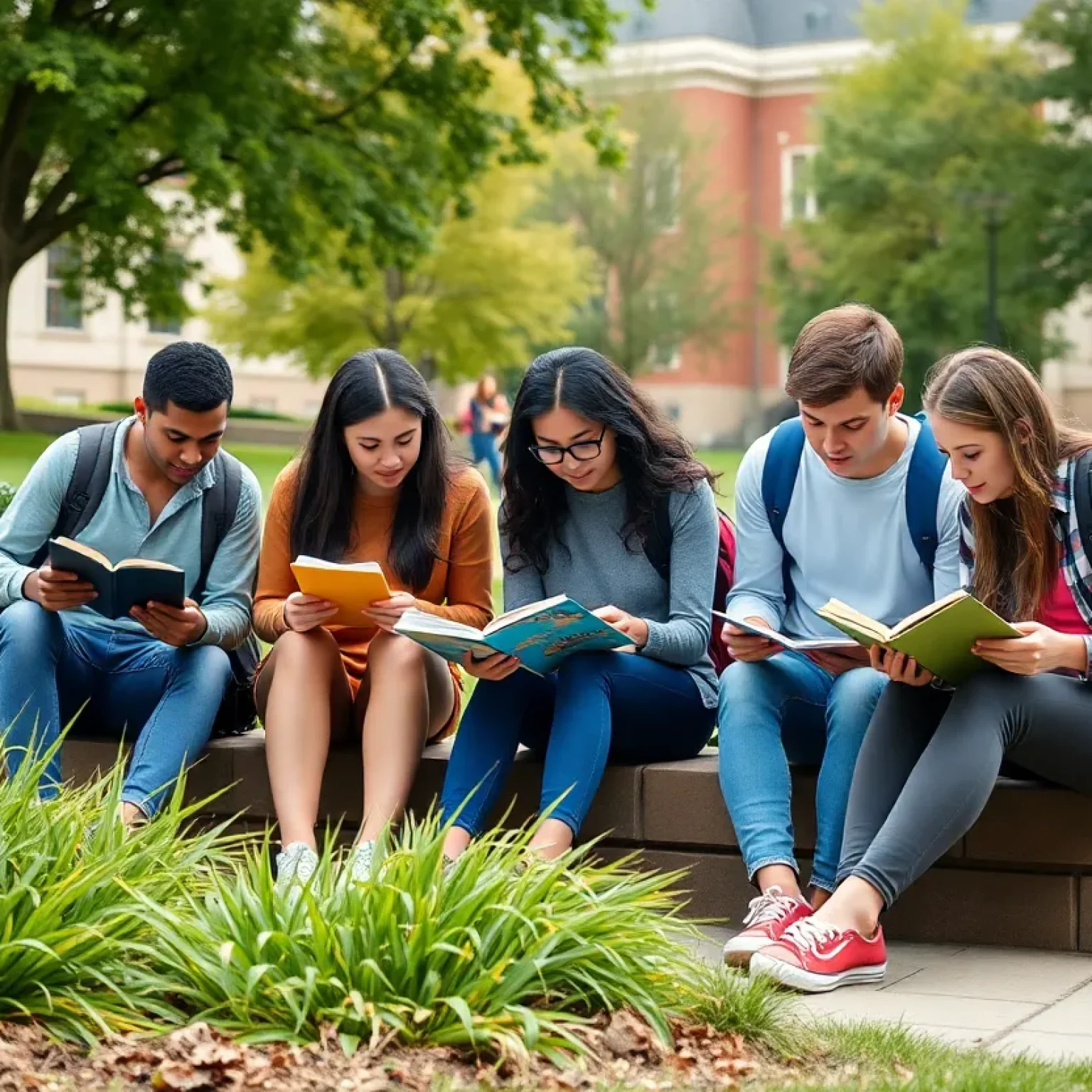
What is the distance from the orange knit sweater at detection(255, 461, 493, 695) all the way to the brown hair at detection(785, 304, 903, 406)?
955 mm

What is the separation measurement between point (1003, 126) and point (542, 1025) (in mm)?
33529

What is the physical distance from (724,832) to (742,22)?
47877mm

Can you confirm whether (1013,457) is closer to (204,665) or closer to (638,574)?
(638,574)

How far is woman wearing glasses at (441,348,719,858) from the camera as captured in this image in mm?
4184

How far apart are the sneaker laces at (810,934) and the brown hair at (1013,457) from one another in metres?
0.81

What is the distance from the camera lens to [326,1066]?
282 centimetres

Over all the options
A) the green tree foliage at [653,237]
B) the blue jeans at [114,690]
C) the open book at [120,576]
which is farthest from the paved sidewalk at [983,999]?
the green tree foliage at [653,237]

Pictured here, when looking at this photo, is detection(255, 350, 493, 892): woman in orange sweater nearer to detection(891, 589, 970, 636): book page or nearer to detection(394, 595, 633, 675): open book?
detection(394, 595, 633, 675): open book

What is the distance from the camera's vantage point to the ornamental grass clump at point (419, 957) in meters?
2.92

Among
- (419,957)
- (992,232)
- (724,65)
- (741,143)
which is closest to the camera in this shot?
(419,957)

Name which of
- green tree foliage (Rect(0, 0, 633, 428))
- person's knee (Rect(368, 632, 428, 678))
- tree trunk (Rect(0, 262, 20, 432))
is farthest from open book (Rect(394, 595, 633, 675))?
tree trunk (Rect(0, 262, 20, 432))

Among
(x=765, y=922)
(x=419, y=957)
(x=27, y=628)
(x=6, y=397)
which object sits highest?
(x=6, y=397)

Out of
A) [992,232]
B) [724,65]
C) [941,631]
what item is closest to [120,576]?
[941,631]

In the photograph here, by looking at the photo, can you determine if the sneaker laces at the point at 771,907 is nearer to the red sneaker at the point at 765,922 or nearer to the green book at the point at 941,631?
the red sneaker at the point at 765,922
